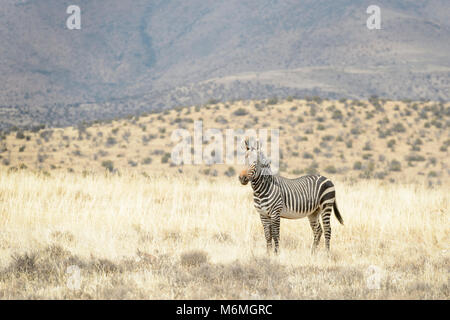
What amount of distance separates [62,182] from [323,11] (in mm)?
191766

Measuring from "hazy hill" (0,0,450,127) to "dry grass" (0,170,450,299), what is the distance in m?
59.3

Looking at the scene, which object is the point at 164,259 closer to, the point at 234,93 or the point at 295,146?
the point at 295,146

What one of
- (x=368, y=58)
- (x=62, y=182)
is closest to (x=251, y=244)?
(x=62, y=182)

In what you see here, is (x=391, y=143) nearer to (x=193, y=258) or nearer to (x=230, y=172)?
(x=230, y=172)

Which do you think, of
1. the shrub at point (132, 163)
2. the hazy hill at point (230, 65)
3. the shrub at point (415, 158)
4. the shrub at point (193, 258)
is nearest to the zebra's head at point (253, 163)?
the shrub at point (193, 258)

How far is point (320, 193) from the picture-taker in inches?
323

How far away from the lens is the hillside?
32.2 metres

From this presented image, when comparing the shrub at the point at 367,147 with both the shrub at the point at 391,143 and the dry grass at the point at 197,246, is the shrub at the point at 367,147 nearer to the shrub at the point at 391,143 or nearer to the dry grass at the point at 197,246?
the shrub at the point at 391,143

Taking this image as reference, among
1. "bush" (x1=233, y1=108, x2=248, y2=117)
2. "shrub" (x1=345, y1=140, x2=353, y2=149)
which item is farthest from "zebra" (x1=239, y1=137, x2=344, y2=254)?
"bush" (x1=233, y1=108, x2=248, y2=117)

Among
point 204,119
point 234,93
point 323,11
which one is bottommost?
point 204,119

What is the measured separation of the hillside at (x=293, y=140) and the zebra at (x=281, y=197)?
70.3 feet

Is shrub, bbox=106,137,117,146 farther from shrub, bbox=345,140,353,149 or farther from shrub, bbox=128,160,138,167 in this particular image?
shrub, bbox=345,140,353,149

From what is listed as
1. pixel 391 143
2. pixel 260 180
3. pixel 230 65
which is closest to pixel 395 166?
pixel 391 143
